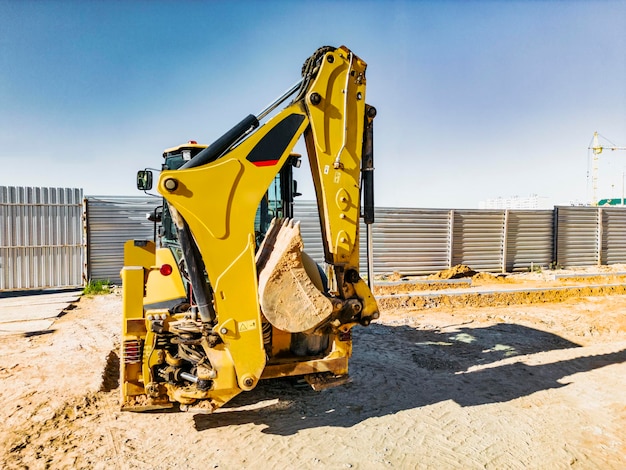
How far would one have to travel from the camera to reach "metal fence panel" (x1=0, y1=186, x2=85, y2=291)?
37.0ft

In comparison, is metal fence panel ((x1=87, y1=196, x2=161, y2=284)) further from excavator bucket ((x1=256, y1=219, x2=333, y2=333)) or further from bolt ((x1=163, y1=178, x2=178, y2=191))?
excavator bucket ((x1=256, y1=219, x2=333, y2=333))

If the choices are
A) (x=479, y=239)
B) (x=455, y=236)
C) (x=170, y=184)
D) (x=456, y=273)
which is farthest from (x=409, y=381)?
(x=479, y=239)

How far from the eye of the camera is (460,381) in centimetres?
518

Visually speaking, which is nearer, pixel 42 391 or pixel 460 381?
pixel 42 391

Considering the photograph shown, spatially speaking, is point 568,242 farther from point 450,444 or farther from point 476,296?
point 450,444

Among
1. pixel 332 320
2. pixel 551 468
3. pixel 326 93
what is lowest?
pixel 551 468

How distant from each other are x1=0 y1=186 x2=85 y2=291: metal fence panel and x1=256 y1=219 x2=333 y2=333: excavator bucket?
10.3m

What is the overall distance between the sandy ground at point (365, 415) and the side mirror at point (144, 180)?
2310 millimetres

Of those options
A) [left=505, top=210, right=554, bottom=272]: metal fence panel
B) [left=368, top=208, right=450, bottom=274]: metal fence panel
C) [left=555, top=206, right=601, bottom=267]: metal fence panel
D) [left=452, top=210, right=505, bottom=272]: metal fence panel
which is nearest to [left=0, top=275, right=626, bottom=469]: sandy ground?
[left=368, top=208, right=450, bottom=274]: metal fence panel

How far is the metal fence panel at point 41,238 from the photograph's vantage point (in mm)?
11281

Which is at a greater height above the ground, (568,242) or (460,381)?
(568,242)

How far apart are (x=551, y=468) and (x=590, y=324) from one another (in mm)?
5908

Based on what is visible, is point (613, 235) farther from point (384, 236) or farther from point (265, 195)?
point (265, 195)

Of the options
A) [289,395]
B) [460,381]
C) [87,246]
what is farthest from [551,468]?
[87,246]
